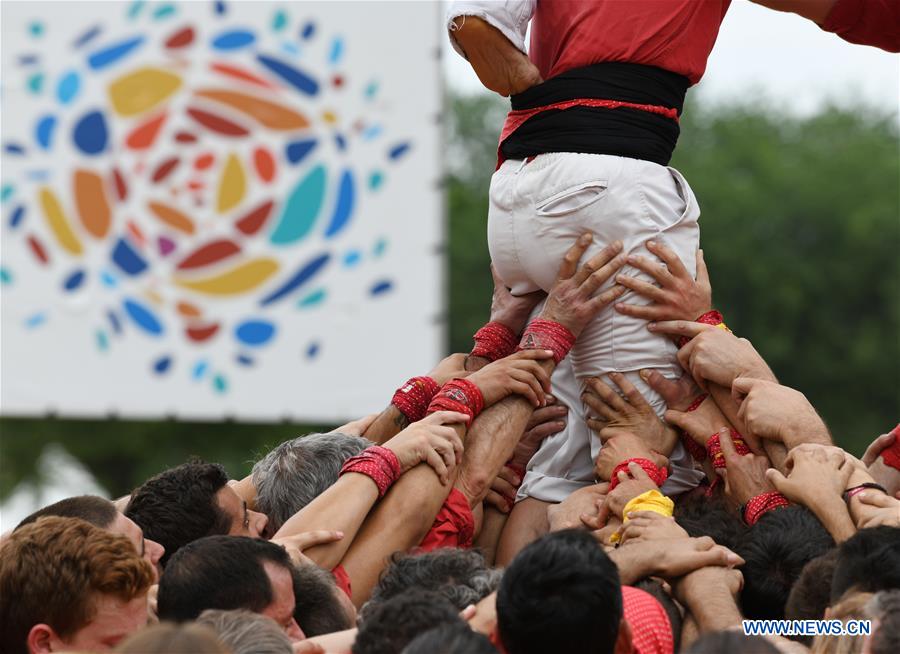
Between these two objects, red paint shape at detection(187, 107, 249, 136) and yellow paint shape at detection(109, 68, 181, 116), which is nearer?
red paint shape at detection(187, 107, 249, 136)

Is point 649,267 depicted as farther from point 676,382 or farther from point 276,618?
point 276,618

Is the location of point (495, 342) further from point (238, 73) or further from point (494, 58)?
point (238, 73)

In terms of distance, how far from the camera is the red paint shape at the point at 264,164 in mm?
10023

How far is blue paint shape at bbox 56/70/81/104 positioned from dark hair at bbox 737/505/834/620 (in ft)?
25.4

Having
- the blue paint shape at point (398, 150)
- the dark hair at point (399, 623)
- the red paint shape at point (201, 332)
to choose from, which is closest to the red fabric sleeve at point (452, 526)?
the dark hair at point (399, 623)

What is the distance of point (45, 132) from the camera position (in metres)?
10.2

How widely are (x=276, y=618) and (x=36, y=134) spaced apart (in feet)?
25.5

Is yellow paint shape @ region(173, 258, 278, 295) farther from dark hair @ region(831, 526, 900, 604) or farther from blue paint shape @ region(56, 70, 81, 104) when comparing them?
dark hair @ region(831, 526, 900, 604)

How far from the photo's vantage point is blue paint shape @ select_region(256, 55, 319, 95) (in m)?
10.1

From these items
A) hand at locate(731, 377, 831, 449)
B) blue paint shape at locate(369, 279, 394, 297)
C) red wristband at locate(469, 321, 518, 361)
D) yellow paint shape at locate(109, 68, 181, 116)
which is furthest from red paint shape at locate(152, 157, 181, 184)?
hand at locate(731, 377, 831, 449)

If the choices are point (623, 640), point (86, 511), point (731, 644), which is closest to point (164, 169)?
point (86, 511)

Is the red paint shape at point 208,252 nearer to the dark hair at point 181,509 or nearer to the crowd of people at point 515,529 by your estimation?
the crowd of people at point 515,529

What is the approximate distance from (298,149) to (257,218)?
50cm

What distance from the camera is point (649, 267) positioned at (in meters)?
A: 3.90
